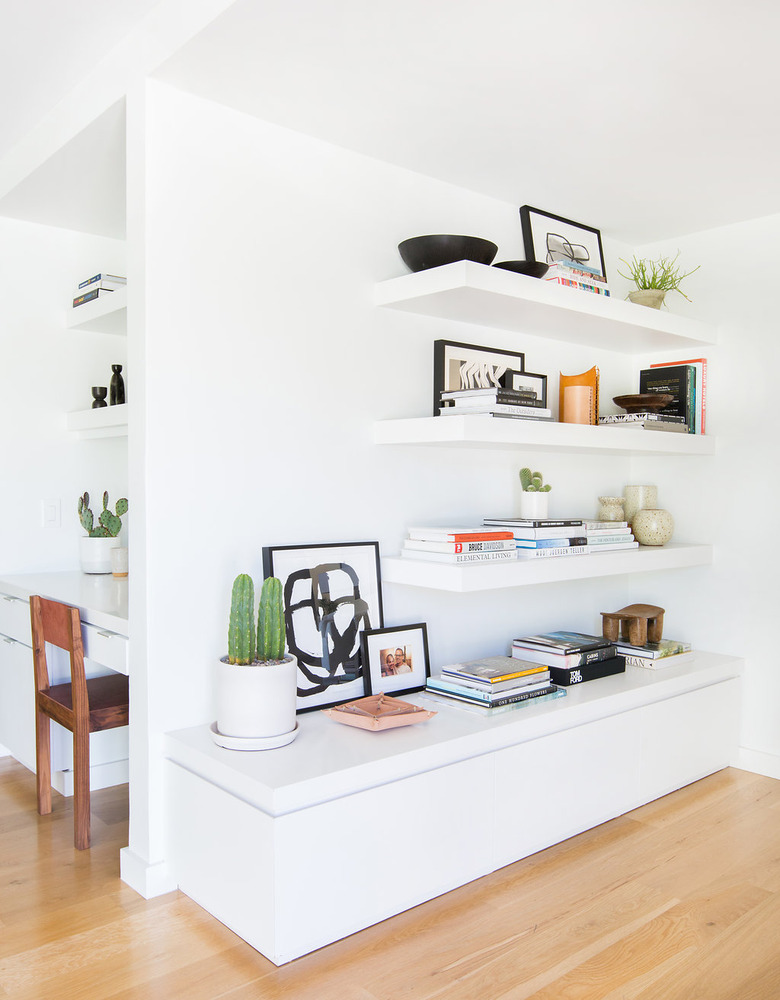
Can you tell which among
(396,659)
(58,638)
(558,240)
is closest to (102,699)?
(58,638)

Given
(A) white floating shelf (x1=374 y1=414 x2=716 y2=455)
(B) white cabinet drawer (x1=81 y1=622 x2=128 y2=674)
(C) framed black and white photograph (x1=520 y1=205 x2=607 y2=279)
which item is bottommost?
(B) white cabinet drawer (x1=81 y1=622 x2=128 y2=674)

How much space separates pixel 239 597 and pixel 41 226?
2.17 meters

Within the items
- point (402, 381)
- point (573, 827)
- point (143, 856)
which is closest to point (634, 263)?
point (402, 381)

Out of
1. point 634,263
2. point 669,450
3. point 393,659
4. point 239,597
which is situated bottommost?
point 393,659

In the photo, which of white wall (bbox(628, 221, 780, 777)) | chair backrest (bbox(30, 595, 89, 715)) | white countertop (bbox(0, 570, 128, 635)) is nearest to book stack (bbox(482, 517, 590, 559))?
white wall (bbox(628, 221, 780, 777))

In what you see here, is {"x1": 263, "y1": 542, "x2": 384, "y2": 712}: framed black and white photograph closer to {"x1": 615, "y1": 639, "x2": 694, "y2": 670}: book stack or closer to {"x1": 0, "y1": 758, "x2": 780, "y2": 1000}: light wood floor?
{"x1": 0, "y1": 758, "x2": 780, "y2": 1000}: light wood floor

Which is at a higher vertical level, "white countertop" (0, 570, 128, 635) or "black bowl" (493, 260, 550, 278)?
"black bowl" (493, 260, 550, 278)

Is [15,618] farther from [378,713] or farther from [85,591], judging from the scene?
[378,713]

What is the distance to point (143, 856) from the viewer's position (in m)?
2.26

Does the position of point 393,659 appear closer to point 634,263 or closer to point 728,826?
point 728,826

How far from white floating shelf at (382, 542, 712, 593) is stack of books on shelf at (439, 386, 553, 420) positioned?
0.49 meters

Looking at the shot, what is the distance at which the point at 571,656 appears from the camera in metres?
2.87

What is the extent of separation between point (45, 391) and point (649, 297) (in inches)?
98.9

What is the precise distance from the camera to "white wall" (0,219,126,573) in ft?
10.9
